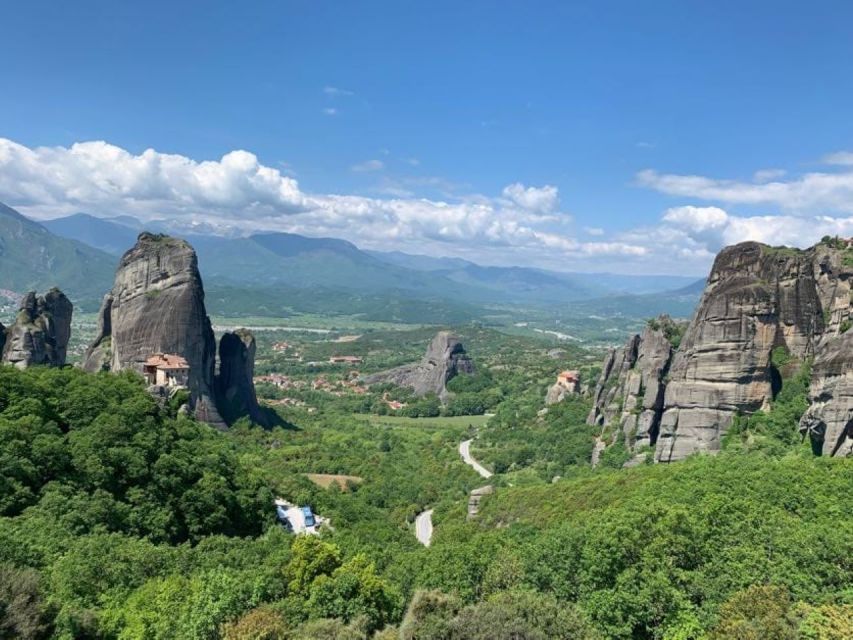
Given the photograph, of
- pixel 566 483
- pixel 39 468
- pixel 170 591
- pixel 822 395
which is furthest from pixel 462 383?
pixel 170 591

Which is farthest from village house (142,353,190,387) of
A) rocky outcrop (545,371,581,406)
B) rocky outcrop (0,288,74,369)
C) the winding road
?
rocky outcrop (545,371,581,406)

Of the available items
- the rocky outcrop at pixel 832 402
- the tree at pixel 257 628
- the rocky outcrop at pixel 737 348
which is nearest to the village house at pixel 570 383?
the rocky outcrop at pixel 737 348

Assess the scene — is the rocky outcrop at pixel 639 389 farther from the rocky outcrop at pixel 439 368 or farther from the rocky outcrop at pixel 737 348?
the rocky outcrop at pixel 439 368

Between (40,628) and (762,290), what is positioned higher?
(762,290)

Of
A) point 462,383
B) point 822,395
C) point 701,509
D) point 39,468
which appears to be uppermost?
point 822,395

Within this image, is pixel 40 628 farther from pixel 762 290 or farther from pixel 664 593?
pixel 762 290

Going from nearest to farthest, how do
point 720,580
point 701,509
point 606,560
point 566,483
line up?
point 720,580 < point 606,560 < point 701,509 < point 566,483

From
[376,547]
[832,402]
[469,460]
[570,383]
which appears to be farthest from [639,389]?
[376,547]
